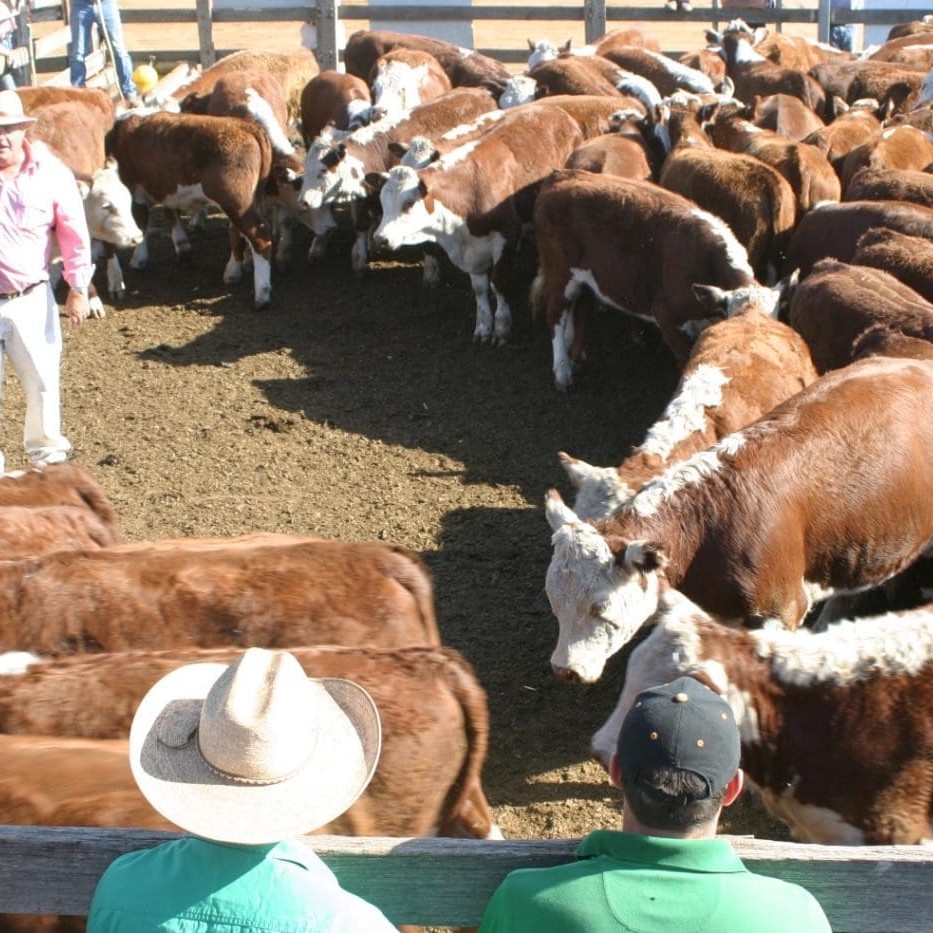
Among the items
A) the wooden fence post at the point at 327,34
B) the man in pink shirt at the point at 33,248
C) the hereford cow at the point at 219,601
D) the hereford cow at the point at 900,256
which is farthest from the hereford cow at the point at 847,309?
the wooden fence post at the point at 327,34

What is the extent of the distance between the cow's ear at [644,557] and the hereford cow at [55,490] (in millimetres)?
2644

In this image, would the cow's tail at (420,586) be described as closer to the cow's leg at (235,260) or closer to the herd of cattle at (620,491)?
the herd of cattle at (620,491)

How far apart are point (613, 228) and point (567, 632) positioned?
504 centimetres

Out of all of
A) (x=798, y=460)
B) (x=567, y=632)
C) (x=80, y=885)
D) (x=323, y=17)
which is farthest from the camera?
(x=323, y=17)

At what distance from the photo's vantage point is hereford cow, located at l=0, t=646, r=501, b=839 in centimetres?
374

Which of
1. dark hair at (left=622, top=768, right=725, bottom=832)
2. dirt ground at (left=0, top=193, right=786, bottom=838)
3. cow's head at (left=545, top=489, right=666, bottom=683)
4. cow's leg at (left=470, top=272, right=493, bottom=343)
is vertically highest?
dark hair at (left=622, top=768, right=725, bottom=832)

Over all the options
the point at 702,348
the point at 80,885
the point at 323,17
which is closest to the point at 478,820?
the point at 80,885

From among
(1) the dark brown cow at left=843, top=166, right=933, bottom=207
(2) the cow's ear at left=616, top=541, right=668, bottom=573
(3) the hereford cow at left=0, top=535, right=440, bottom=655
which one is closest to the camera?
(3) the hereford cow at left=0, top=535, right=440, bottom=655

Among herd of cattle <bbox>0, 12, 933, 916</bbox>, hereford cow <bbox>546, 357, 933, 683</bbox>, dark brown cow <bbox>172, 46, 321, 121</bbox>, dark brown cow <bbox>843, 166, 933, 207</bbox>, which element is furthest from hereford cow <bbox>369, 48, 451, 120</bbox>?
hereford cow <bbox>546, 357, 933, 683</bbox>

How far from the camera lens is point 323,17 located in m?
18.5

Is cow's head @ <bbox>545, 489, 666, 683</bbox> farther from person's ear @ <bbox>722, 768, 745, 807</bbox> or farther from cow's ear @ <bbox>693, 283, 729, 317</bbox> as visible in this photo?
cow's ear @ <bbox>693, 283, 729, 317</bbox>

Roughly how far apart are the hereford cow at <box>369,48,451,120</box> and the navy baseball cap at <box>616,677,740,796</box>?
12.6 m

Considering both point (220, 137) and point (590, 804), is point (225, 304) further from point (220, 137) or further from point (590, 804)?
point (590, 804)

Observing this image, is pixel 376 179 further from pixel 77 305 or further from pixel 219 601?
pixel 219 601
